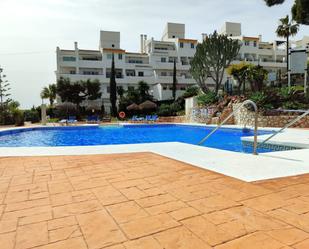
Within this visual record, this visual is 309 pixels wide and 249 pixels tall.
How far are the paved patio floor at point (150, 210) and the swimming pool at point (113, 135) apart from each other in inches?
257

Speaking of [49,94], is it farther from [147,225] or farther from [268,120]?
[147,225]

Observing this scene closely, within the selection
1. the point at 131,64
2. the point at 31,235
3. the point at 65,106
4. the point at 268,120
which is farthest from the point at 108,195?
the point at 131,64

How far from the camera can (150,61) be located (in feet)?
134

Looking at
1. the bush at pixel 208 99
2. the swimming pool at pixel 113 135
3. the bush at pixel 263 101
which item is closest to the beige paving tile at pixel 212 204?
the swimming pool at pixel 113 135

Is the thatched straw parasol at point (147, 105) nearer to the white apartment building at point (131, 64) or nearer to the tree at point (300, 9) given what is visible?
the white apartment building at point (131, 64)

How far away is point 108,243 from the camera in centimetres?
207

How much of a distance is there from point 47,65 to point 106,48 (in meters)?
8.53

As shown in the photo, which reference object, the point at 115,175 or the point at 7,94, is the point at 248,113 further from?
the point at 7,94

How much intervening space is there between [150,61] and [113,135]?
2787cm

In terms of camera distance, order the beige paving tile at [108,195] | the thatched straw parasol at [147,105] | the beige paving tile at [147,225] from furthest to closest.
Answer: the thatched straw parasol at [147,105] < the beige paving tile at [108,195] < the beige paving tile at [147,225]

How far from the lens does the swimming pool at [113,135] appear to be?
1195 centimetres

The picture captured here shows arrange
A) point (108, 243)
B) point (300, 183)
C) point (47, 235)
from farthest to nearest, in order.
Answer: point (300, 183), point (47, 235), point (108, 243)

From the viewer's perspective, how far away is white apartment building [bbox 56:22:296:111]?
1484 inches

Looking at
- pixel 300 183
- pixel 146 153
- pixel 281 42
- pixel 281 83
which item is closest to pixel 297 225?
pixel 300 183
